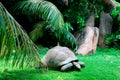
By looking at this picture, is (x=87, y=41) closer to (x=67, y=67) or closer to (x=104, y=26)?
(x=104, y=26)

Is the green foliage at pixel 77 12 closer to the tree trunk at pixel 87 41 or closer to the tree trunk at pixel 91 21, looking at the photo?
the tree trunk at pixel 91 21

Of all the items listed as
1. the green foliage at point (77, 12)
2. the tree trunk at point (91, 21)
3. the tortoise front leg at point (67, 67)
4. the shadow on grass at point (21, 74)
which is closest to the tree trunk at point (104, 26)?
the tree trunk at point (91, 21)

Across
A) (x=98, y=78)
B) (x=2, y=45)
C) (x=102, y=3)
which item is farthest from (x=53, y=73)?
(x=102, y=3)

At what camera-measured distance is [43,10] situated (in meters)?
6.89

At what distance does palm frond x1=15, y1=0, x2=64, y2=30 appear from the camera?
637cm

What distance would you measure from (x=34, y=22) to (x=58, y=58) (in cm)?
403

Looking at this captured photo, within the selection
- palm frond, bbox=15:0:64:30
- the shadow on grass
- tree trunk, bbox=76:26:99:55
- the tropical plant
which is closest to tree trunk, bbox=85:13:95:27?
tree trunk, bbox=76:26:99:55

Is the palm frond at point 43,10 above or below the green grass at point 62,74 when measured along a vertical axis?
Result: above

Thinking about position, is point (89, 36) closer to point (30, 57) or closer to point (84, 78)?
point (84, 78)

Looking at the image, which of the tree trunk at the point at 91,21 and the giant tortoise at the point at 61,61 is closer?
the giant tortoise at the point at 61,61

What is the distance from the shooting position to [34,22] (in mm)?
8938

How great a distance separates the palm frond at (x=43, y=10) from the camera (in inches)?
251

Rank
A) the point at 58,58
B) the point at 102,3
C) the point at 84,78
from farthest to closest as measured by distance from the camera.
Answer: the point at 102,3, the point at 58,58, the point at 84,78

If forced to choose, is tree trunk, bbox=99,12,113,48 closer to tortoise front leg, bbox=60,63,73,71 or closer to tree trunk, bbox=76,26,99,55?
tree trunk, bbox=76,26,99,55
